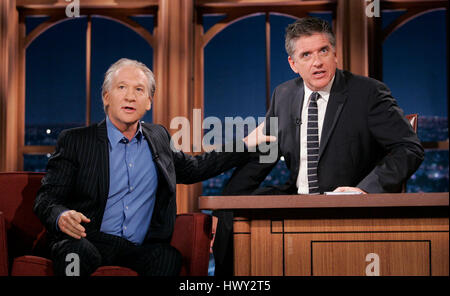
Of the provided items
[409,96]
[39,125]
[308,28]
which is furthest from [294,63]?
[39,125]

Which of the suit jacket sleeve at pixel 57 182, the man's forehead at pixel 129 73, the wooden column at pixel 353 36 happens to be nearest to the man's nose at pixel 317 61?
the man's forehead at pixel 129 73

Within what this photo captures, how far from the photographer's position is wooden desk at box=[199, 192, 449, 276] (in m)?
1.57

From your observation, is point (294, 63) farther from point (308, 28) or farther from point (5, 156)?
point (5, 156)

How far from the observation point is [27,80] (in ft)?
13.2

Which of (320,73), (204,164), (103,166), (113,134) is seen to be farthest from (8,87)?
(320,73)

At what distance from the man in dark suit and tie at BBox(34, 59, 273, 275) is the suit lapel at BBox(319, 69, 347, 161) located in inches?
13.2

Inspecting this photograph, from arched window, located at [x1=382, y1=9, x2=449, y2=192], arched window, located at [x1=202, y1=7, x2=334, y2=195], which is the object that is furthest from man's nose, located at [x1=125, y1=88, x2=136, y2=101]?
arched window, located at [x1=382, y1=9, x2=449, y2=192]

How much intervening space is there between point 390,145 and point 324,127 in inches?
11.8

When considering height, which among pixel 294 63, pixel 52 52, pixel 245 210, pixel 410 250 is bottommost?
pixel 410 250

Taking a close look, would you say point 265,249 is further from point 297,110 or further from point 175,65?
point 175,65

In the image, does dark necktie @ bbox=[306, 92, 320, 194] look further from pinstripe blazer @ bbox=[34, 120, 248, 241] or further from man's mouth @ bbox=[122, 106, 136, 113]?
man's mouth @ bbox=[122, 106, 136, 113]

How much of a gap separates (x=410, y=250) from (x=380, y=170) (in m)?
0.50

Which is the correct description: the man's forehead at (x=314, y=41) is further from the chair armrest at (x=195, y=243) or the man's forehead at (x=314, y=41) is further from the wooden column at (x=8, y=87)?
the wooden column at (x=8, y=87)

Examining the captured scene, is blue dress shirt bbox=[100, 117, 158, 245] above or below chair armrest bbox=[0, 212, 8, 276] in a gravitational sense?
above
